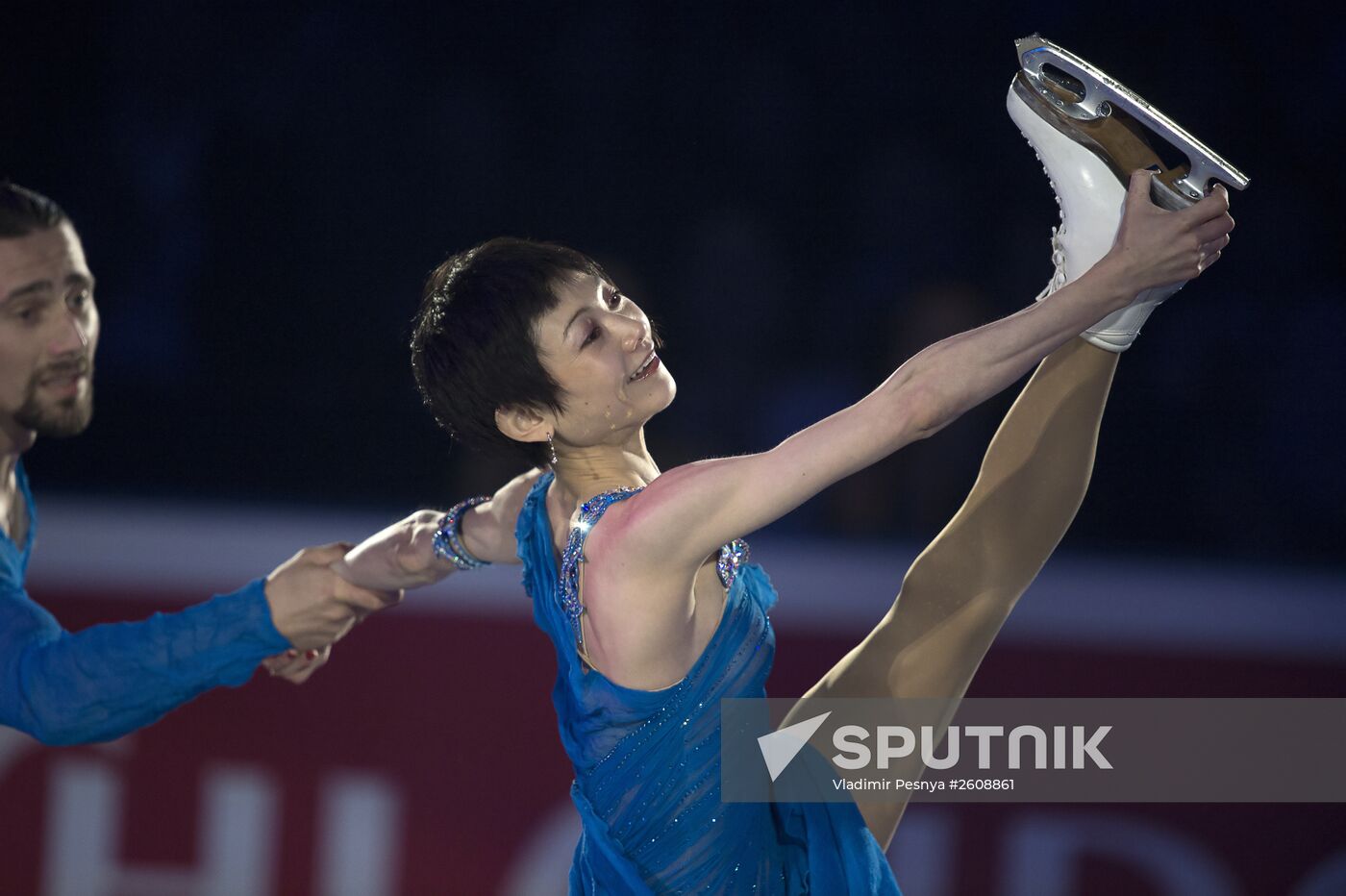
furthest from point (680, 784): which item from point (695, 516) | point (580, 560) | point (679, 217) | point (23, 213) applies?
point (679, 217)

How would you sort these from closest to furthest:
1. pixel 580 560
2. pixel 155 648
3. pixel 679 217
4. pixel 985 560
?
pixel 580 560
pixel 985 560
pixel 155 648
pixel 679 217

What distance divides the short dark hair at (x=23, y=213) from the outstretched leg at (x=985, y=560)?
181cm

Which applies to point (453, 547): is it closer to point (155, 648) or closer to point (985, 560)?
point (155, 648)

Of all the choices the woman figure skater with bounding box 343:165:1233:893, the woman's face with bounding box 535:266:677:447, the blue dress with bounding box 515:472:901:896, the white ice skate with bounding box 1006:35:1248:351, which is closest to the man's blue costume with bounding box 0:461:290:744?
the woman figure skater with bounding box 343:165:1233:893

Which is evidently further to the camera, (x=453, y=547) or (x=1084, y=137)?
(x=453, y=547)

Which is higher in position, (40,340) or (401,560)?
(40,340)

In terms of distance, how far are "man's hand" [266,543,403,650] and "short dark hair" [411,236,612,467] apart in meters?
0.67

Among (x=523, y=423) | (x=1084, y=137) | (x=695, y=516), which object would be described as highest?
(x=1084, y=137)

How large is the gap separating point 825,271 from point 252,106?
Answer: 5.57ft

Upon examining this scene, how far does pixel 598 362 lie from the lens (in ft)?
6.86

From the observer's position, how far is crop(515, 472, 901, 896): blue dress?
2100 millimetres

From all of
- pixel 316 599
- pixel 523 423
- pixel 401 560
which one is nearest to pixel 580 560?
pixel 523 423

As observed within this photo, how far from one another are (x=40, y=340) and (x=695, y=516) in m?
1.74

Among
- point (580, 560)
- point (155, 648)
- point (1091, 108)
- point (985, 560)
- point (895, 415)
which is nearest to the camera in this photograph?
point (895, 415)
